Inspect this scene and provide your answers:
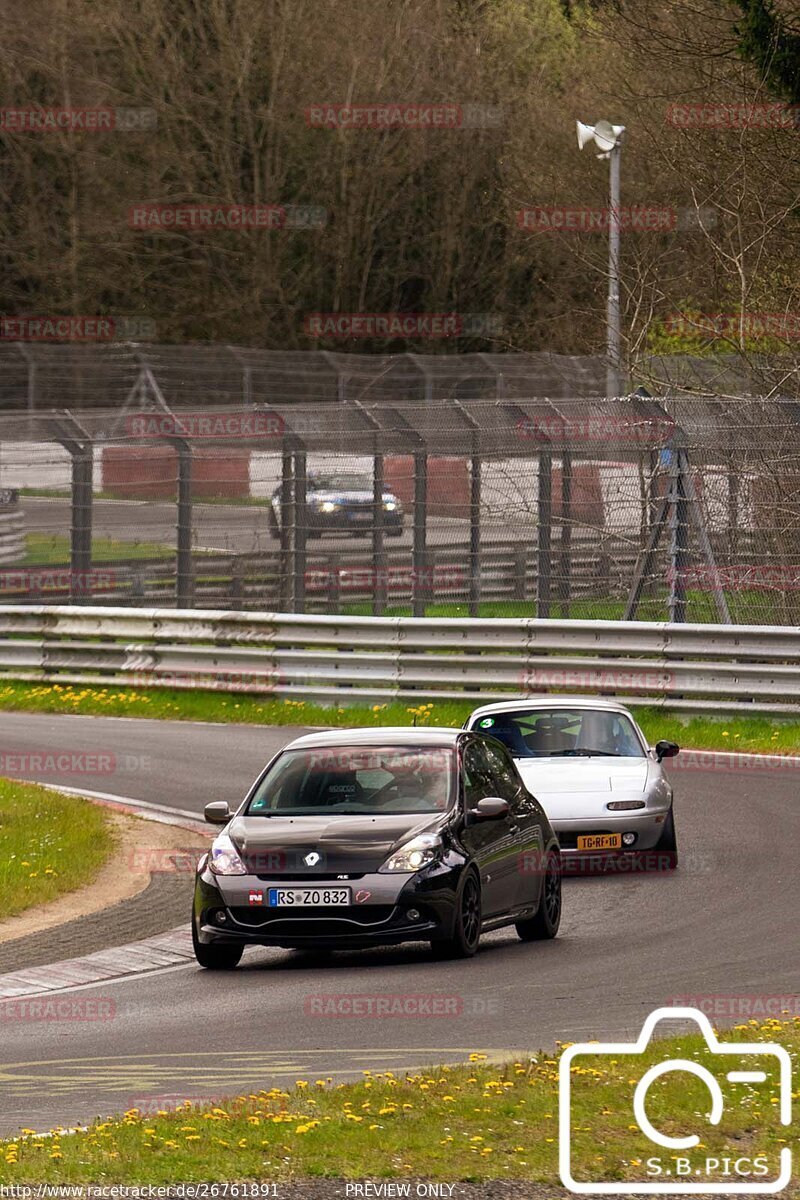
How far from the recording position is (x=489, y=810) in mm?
12062

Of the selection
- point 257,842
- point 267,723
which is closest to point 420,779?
point 257,842

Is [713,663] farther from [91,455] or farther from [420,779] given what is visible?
[420,779]

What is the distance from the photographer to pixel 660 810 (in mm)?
15055

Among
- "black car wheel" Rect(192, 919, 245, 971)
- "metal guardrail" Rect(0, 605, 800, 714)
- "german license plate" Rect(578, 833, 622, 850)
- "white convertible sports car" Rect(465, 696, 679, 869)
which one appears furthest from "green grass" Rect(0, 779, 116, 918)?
"metal guardrail" Rect(0, 605, 800, 714)

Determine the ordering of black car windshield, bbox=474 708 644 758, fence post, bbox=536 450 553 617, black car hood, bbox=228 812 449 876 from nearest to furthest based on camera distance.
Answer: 1. black car hood, bbox=228 812 449 876
2. black car windshield, bbox=474 708 644 758
3. fence post, bbox=536 450 553 617

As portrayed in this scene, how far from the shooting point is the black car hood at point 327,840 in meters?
11.5

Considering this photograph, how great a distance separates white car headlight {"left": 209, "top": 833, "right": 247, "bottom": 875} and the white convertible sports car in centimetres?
360

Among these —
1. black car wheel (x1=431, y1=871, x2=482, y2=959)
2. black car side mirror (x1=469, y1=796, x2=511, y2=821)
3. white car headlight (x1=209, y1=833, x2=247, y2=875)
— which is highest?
black car side mirror (x1=469, y1=796, x2=511, y2=821)

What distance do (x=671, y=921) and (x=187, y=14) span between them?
146 feet

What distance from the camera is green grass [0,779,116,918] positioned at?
13836 mm

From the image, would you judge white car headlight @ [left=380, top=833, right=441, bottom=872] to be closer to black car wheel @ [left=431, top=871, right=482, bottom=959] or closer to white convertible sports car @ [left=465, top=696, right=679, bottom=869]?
black car wheel @ [left=431, top=871, right=482, bottom=959]

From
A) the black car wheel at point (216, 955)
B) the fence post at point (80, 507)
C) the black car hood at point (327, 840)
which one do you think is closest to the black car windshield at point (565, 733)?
the black car hood at point (327, 840)

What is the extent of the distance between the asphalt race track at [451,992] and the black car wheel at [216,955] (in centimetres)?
11

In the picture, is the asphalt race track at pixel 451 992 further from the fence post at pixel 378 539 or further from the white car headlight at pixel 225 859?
the fence post at pixel 378 539
